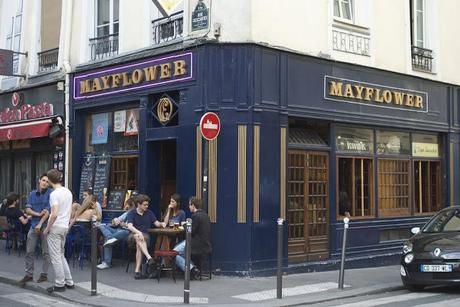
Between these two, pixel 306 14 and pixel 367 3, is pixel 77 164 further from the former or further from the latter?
pixel 367 3

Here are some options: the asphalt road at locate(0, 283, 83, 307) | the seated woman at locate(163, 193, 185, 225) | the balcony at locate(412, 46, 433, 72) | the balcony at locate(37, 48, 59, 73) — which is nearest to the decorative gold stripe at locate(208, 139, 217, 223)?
the seated woman at locate(163, 193, 185, 225)

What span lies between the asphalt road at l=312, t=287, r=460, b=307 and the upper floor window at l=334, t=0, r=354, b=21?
604 cm

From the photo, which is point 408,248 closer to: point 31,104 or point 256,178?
point 256,178

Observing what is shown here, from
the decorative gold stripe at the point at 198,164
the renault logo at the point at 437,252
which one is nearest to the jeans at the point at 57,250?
the decorative gold stripe at the point at 198,164

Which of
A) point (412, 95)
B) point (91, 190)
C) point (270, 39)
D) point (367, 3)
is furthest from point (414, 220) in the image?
point (91, 190)

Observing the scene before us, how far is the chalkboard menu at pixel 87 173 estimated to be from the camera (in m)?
14.0

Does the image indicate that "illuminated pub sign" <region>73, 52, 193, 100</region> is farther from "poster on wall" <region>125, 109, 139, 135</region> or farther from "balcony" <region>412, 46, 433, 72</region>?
"balcony" <region>412, 46, 433, 72</region>

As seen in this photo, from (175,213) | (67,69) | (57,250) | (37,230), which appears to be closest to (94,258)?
(57,250)

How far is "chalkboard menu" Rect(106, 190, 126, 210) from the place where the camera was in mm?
13285

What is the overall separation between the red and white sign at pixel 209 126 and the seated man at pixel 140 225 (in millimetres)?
1878

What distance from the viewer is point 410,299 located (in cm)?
960

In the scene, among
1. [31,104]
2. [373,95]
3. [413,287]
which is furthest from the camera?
[31,104]

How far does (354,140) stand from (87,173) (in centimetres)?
600

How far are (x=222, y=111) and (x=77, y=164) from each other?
4.63 meters
